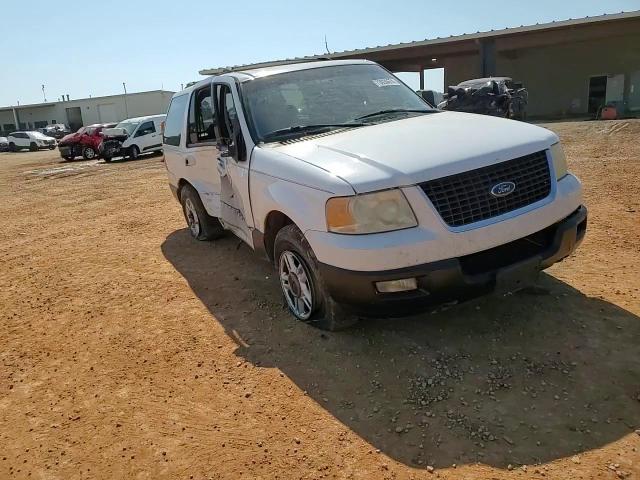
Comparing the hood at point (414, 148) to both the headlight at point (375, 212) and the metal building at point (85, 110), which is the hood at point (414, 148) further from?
the metal building at point (85, 110)

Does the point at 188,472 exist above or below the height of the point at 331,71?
below

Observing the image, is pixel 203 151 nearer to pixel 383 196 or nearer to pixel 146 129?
pixel 383 196

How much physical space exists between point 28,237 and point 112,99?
162 feet

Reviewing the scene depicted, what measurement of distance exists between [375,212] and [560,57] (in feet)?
89.5

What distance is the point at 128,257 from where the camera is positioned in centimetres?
624

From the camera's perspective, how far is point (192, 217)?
6484 millimetres

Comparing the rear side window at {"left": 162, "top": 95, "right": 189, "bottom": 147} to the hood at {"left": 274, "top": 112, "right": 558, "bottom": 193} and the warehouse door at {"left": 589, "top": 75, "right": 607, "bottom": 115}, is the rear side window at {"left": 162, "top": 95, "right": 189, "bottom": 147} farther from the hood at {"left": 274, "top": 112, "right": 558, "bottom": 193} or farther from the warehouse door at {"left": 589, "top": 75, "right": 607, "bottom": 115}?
the warehouse door at {"left": 589, "top": 75, "right": 607, "bottom": 115}

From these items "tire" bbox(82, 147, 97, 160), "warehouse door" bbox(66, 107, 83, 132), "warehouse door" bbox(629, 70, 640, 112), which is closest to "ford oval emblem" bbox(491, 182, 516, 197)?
"tire" bbox(82, 147, 97, 160)

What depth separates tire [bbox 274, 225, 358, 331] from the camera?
Answer: 11.3ft

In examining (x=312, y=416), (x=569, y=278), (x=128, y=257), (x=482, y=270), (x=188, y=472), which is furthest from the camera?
(x=128, y=257)

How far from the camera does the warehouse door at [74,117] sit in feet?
187

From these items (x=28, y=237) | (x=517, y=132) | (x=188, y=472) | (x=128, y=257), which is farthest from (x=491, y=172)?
(x=28, y=237)

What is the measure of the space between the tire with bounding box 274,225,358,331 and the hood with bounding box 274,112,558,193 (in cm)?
58

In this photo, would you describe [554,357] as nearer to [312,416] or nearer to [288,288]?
[312,416]
